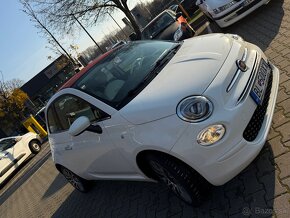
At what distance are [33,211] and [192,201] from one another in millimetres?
4925

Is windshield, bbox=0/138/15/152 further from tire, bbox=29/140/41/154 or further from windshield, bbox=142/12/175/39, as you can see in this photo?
windshield, bbox=142/12/175/39

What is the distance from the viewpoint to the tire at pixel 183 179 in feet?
11.5

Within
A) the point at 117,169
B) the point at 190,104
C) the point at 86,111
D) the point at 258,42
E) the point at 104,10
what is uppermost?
the point at 104,10

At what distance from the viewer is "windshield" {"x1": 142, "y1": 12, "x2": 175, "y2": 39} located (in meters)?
12.6

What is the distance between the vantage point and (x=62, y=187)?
7754mm

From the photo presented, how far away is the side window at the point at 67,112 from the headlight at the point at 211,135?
1278 mm

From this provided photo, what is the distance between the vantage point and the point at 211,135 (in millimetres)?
3248

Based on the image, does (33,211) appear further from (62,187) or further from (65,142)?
(65,142)

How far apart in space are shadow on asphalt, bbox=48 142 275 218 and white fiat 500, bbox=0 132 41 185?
8032mm

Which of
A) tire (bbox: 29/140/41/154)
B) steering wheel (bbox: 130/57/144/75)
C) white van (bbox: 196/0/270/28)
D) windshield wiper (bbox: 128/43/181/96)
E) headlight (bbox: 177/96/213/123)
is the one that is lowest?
tire (bbox: 29/140/41/154)

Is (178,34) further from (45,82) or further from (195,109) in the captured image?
(45,82)

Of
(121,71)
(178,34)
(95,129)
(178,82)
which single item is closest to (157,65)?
(121,71)

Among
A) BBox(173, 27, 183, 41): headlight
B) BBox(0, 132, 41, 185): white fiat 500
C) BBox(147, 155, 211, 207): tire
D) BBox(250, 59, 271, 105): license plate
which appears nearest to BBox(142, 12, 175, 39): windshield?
BBox(173, 27, 183, 41): headlight

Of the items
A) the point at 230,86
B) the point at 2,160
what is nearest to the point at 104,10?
the point at 2,160
